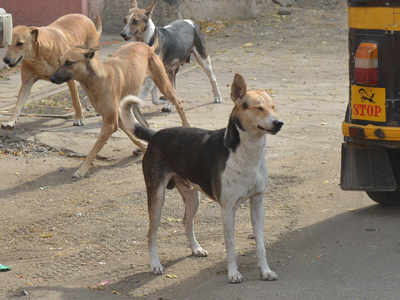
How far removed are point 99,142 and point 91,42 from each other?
3137 mm

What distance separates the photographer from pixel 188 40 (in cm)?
1098

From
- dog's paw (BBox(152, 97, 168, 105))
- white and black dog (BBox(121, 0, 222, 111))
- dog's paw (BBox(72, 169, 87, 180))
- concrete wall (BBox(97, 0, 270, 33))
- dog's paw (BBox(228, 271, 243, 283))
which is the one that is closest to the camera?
dog's paw (BBox(228, 271, 243, 283))

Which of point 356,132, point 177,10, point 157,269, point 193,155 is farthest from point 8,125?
point 177,10

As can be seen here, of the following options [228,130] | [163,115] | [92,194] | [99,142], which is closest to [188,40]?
[163,115]

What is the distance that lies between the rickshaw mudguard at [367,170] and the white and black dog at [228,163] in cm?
102

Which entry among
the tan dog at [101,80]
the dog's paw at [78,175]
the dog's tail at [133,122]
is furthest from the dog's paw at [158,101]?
the dog's tail at [133,122]

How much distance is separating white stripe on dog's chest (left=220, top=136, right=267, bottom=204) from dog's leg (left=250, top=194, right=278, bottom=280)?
4.9 inches

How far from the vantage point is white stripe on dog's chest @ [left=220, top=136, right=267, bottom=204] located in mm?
4848

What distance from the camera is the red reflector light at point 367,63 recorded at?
533cm

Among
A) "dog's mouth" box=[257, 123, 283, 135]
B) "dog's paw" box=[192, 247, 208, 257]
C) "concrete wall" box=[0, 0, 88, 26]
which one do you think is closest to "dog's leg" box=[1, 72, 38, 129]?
"dog's paw" box=[192, 247, 208, 257]

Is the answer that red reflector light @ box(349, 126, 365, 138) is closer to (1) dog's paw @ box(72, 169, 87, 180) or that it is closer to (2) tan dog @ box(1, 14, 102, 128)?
(1) dog's paw @ box(72, 169, 87, 180)

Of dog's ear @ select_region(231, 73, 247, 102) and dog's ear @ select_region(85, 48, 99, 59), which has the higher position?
dog's ear @ select_region(231, 73, 247, 102)

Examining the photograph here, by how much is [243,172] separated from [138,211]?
2.14 meters

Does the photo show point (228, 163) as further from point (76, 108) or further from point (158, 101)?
point (158, 101)
